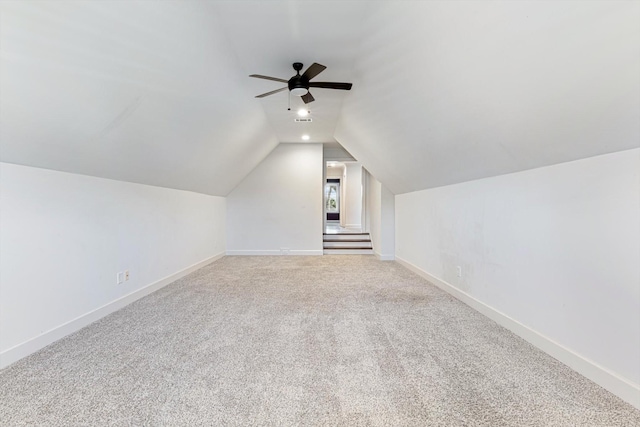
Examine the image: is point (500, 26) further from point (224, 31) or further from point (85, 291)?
point (85, 291)

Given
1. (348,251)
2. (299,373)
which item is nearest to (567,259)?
(299,373)

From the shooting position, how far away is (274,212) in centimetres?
630

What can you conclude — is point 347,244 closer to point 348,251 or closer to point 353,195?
point 348,251

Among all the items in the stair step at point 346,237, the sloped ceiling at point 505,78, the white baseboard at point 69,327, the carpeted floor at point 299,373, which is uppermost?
the sloped ceiling at point 505,78

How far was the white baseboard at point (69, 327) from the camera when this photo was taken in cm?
187

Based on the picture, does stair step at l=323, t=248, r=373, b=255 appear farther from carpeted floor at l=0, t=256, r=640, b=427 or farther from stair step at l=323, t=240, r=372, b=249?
carpeted floor at l=0, t=256, r=640, b=427

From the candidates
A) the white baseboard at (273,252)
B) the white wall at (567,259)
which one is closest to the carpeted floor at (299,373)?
the white wall at (567,259)

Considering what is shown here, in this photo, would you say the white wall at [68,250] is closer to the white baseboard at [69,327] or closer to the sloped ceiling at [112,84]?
the white baseboard at [69,327]

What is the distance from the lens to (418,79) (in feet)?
7.43

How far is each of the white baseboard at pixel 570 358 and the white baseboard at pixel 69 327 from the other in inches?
151

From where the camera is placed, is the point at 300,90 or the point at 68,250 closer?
the point at 68,250

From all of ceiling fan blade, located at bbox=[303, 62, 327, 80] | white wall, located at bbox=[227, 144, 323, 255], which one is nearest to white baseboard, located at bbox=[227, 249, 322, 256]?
white wall, located at bbox=[227, 144, 323, 255]

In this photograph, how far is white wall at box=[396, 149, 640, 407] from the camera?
1526 millimetres

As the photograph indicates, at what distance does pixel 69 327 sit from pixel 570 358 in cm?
388
